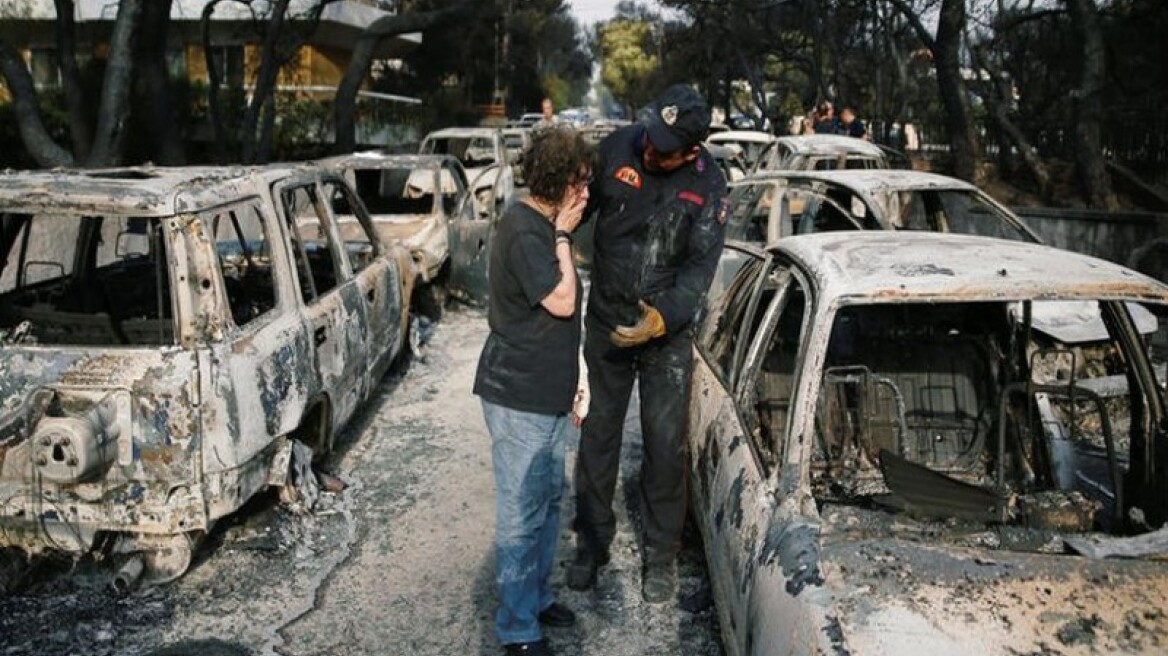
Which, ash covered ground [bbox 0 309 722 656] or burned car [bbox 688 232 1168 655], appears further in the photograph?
ash covered ground [bbox 0 309 722 656]

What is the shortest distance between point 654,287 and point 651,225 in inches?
9.9

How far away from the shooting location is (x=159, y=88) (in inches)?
578

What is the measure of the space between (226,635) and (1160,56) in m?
19.3

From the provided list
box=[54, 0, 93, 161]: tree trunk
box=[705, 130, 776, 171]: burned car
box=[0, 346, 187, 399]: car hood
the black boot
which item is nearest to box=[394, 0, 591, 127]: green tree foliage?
box=[705, 130, 776, 171]: burned car

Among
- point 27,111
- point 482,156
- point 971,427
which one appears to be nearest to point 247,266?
point 971,427

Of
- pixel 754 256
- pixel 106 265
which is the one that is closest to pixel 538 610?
pixel 754 256

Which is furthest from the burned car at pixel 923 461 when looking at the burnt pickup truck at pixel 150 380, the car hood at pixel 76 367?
the car hood at pixel 76 367

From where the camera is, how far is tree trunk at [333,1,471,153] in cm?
2033

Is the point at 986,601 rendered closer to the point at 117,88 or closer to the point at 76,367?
the point at 76,367

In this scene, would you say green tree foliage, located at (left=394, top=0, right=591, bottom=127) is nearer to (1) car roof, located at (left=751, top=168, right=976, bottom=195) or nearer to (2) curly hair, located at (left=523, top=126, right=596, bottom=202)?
(1) car roof, located at (left=751, top=168, right=976, bottom=195)

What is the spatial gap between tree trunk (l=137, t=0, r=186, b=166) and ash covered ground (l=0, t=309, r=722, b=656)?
10.5 meters

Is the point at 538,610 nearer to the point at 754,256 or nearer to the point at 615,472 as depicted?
the point at 615,472

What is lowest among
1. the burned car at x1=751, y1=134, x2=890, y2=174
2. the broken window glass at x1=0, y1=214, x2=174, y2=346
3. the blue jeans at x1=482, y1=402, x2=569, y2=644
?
the blue jeans at x1=482, y1=402, x2=569, y2=644

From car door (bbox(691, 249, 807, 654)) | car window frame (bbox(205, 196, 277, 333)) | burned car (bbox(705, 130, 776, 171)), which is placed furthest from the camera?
burned car (bbox(705, 130, 776, 171))
